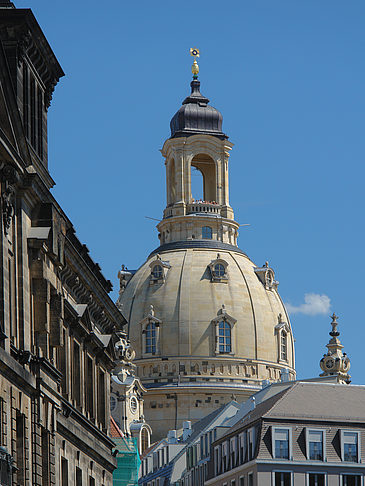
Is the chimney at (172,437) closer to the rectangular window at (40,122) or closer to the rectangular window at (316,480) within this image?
the rectangular window at (316,480)

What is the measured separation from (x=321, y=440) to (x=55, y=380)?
152 feet

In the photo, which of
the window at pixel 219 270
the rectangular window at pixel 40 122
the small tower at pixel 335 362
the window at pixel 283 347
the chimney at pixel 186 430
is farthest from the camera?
the window at pixel 283 347

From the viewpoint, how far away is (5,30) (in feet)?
170

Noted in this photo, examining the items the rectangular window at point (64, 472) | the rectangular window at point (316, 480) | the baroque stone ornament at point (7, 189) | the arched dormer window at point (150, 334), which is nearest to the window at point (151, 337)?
the arched dormer window at point (150, 334)

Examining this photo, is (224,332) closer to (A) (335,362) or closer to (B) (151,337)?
(B) (151,337)

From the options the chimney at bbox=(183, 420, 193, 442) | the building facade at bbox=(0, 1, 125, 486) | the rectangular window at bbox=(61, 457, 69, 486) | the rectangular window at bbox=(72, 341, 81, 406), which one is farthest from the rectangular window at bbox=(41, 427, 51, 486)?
the chimney at bbox=(183, 420, 193, 442)

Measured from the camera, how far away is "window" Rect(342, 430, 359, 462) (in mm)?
95562

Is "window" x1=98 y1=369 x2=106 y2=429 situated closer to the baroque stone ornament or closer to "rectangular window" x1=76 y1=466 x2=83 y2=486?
"rectangular window" x1=76 y1=466 x2=83 y2=486

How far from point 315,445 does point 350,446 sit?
206cm

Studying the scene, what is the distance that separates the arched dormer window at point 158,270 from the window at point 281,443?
96.0 meters

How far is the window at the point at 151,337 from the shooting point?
19025 centimetres

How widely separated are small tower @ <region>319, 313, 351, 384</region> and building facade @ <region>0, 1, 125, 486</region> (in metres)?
114

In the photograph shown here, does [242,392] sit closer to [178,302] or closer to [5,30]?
[178,302]

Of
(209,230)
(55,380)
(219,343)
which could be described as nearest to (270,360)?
(219,343)
